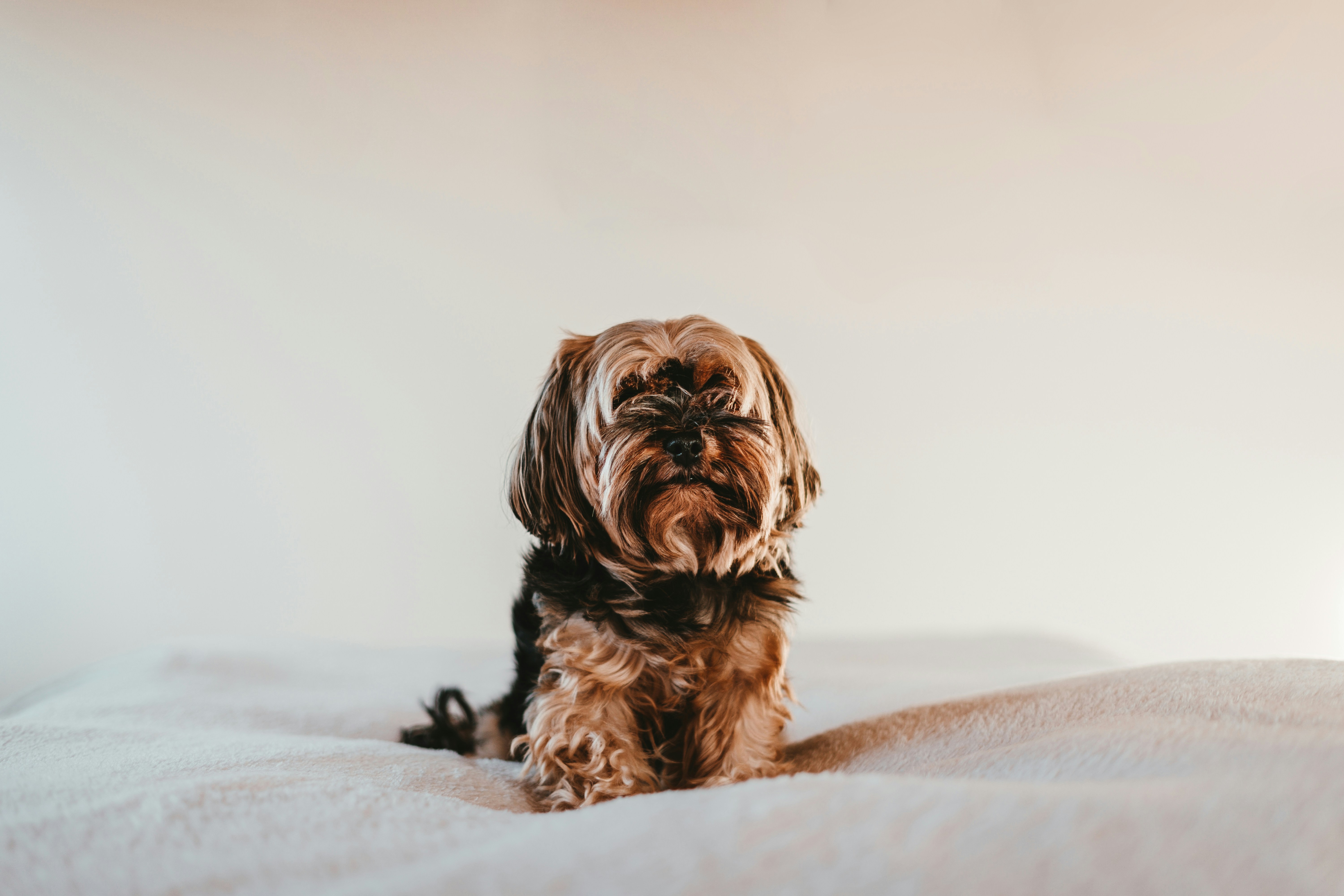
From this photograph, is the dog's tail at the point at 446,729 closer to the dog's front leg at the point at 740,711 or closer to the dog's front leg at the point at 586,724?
the dog's front leg at the point at 586,724

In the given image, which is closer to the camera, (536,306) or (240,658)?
(240,658)

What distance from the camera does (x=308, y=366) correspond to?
304 cm

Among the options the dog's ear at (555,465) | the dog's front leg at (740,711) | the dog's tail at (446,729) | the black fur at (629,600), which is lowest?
the dog's tail at (446,729)

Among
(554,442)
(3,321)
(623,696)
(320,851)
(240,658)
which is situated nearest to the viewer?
(320,851)

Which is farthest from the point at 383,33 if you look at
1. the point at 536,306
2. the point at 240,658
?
the point at 240,658

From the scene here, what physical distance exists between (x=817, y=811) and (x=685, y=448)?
85cm

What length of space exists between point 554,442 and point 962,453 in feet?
7.17

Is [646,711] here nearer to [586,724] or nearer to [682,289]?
[586,724]

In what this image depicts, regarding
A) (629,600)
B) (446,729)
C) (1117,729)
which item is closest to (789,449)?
(629,600)

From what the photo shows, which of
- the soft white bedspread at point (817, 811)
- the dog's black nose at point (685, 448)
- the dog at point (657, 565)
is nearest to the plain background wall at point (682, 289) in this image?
the dog at point (657, 565)

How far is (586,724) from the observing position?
4.94 ft

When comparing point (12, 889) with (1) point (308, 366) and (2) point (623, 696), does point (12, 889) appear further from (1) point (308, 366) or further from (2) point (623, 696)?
(1) point (308, 366)

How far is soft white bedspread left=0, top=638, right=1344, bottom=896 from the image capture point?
65 centimetres

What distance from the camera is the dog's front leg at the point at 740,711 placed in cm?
154
